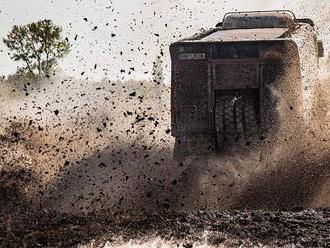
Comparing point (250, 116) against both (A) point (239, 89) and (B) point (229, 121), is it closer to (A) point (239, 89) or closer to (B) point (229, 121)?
(B) point (229, 121)

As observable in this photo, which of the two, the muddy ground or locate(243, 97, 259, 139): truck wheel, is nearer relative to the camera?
the muddy ground

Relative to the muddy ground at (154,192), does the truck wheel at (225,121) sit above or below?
above

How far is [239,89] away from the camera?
834cm

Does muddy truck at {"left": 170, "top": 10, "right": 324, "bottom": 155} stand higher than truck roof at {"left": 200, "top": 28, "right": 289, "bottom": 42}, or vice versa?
truck roof at {"left": 200, "top": 28, "right": 289, "bottom": 42}

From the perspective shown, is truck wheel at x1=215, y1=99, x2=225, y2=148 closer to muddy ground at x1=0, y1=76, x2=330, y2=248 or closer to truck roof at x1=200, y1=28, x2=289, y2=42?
muddy ground at x1=0, y1=76, x2=330, y2=248

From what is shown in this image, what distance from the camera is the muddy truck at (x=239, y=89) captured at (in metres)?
8.19

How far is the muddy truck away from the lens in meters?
8.19

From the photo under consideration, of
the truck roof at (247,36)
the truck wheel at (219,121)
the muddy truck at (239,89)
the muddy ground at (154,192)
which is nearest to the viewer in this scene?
the muddy ground at (154,192)

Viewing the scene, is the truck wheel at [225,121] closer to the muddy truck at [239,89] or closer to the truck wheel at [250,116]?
the muddy truck at [239,89]

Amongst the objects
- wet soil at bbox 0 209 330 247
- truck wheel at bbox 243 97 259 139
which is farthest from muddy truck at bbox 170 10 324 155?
wet soil at bbox 0 209 330 247

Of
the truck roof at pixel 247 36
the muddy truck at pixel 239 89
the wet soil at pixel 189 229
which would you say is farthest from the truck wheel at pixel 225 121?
the wet soil at pixel 189 229

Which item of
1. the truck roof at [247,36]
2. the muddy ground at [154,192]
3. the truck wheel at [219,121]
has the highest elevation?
the truck roof at [247,36]

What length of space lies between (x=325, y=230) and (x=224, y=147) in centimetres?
289

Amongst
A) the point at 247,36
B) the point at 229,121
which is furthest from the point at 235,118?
the point at 247,36
